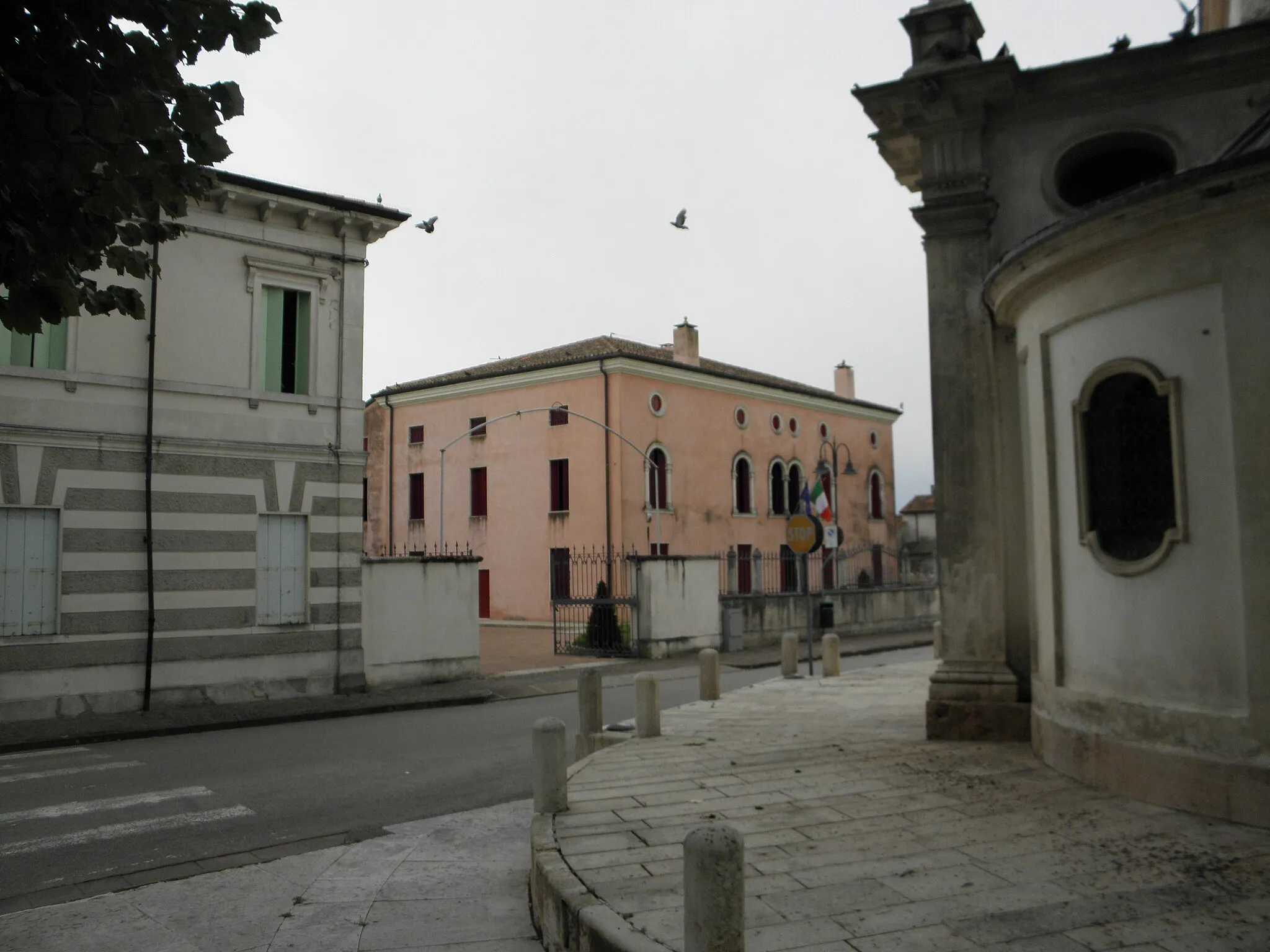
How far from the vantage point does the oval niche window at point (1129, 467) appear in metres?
6.80

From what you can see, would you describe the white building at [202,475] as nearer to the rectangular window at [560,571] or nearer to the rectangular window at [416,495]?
the rectangular window at [560,571]

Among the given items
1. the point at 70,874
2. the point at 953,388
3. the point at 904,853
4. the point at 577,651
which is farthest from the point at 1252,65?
the point at 577,651

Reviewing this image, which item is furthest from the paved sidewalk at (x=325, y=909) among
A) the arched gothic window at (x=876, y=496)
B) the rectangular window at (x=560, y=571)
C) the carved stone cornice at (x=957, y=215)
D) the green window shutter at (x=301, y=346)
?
the arched gothic window at (x=876, y=496)

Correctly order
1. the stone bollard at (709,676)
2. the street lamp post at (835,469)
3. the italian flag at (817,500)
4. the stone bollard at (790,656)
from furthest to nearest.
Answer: the street lamp post at (835,469), the italian flag at (817,500), the stone bollard at (790,656), the stone bollard at (709,676)

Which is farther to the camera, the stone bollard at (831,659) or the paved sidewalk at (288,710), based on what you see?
the stone bollard at (831,659)

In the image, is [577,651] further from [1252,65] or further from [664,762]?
[1252,65]

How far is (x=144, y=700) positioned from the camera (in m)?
14.3

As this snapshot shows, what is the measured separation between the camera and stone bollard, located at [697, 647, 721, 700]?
41.9 feet

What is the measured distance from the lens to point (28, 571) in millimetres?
13648

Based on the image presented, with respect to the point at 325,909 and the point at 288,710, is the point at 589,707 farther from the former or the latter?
the point at 288,710

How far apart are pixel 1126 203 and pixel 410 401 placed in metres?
34.7

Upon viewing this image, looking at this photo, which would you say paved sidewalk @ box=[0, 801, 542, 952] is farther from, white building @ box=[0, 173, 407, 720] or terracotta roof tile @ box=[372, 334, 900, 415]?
terracotta roof tile @ box=[372, 334, 900, 415]

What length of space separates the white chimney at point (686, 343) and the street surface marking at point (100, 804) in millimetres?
29119

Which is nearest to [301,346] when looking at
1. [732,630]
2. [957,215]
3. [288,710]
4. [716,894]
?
[288,710]
